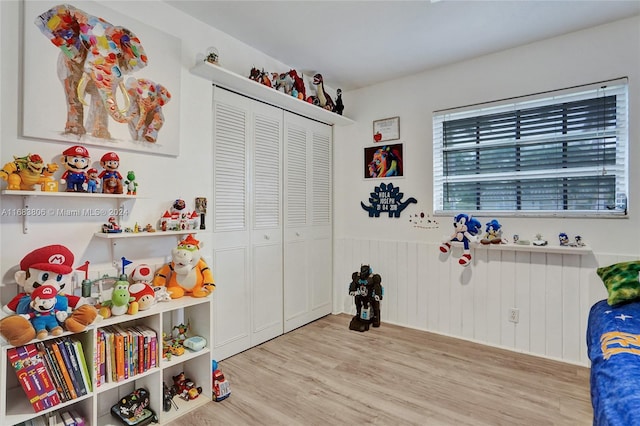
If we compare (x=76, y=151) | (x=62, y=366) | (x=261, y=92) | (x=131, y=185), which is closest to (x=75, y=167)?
(x=76, y=151)

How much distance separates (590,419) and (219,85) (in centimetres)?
317

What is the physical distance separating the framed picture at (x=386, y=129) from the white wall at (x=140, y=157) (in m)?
1.28

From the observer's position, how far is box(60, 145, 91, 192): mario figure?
5.58 feet

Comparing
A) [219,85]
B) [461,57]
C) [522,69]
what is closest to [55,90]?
[219,85]

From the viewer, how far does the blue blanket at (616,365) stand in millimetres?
1092

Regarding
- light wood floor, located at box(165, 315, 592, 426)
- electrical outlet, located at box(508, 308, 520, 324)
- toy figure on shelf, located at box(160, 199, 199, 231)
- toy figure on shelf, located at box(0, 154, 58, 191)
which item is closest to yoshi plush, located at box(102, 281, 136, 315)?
toy figure on shelf, located at box(160, 199, 199, 231)

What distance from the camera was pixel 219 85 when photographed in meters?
2.54

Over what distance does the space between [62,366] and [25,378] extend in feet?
0.44

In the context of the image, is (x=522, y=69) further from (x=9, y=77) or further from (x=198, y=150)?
(x=9, y=77)

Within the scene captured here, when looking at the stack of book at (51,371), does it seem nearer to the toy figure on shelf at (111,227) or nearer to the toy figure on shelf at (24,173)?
the toy figure on shelf at (111,227)

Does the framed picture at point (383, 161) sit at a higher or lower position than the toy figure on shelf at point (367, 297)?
higher

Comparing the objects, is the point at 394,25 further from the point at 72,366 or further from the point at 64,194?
the point at 72,366

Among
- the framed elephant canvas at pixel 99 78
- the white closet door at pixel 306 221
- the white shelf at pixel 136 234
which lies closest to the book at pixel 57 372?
the white shelf at pixel 136 234

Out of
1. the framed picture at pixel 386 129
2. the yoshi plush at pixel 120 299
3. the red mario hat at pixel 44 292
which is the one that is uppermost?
the framed picture at pixel 386 129
